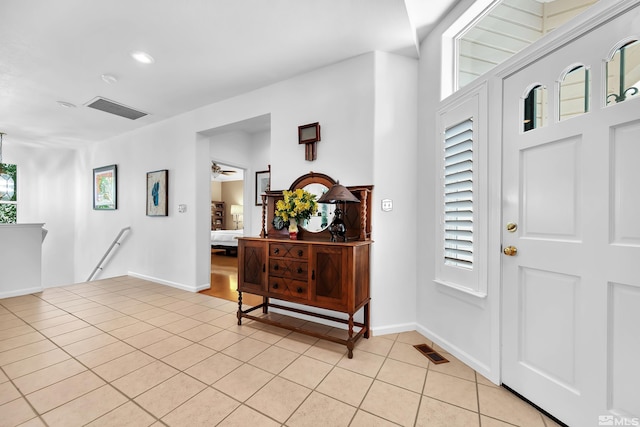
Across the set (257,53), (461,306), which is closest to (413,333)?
(461,306)

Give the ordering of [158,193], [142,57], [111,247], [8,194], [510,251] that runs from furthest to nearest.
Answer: [8,194]
[111,247]
[158,193]
[142,57]
[510,251]

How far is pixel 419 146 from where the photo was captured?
8.52 feet

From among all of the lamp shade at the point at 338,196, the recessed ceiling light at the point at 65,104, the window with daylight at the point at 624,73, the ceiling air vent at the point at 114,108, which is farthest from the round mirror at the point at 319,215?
the recessed ceiling light at the point at 65,104

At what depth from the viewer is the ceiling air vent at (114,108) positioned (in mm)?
3686

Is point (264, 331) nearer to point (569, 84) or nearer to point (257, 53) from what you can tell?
point (257, 53)

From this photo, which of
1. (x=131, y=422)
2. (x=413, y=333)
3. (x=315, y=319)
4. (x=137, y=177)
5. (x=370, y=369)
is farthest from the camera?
(x=137, y=177)

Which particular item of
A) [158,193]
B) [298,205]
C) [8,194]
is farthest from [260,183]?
[8,194]

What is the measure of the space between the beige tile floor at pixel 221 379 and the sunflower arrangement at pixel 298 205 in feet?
Answer: 3.72

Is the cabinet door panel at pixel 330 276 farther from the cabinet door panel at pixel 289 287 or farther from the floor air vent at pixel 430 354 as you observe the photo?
the floor air vent at pixel 430 354

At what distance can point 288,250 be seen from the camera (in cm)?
245

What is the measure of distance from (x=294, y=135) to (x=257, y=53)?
2.76 ft

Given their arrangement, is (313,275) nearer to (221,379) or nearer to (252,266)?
(252,266)

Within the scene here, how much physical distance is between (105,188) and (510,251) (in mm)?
6547

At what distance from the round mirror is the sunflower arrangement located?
0.47 feet
